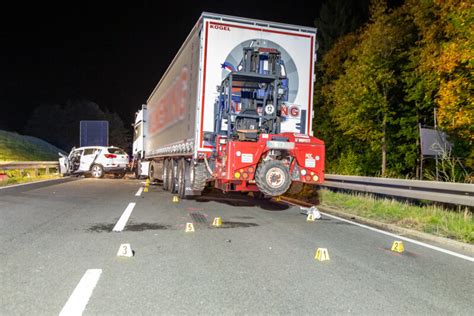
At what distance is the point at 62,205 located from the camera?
36.0 ft

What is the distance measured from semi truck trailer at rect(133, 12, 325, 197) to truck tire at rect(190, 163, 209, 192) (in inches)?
1.0

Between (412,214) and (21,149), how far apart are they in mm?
38843

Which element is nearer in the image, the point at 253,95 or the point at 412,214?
the point at 412,214

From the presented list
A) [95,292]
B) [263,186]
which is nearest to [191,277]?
[95,292]

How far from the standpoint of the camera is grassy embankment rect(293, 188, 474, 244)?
7641 mm

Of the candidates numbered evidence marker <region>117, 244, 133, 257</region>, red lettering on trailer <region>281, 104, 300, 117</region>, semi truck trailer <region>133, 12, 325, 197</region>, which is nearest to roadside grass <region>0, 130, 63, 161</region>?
semi truck trailer <region>133, 12, 325, 197</region>

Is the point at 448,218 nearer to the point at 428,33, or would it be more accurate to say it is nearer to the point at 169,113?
the point at 169,113

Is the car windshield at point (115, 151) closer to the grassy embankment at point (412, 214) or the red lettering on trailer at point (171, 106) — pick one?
the red lettering on trailer at point (171, 106)

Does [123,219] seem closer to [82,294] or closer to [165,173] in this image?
[82,294]

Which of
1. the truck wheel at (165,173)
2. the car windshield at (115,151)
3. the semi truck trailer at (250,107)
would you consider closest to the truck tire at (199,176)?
the semi truck trailer at (250,107)

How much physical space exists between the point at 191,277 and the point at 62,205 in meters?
7.20

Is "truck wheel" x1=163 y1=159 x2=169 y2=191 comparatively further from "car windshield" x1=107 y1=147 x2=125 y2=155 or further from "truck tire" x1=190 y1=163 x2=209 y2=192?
"car windshield" x1=107 y1=147 x2=125 y2=155

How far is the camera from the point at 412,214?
916 centimetres

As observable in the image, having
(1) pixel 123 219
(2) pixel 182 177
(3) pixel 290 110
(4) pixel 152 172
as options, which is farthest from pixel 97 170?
(1) pixel 123 219
